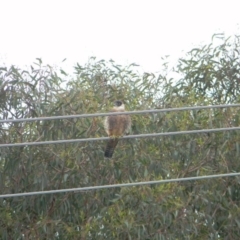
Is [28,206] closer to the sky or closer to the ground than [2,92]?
closer to the ground

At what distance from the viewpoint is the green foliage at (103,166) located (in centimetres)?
751

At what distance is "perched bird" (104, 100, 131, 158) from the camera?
22.4 ft

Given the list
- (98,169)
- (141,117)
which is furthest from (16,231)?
(141,117)

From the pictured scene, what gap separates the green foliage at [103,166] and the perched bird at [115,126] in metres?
0.50

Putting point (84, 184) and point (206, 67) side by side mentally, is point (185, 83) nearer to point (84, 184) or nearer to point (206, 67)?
point (206, 67)

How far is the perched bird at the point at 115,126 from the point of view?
22.4 feet

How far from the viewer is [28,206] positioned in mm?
7582

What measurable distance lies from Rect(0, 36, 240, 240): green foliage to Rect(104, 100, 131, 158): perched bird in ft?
1.63

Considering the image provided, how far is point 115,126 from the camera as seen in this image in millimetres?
6852

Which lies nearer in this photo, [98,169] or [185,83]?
[98,169]

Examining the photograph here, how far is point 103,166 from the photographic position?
25.0ft

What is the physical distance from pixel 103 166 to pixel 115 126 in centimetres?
Answer: 85

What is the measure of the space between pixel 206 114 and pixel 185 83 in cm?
36

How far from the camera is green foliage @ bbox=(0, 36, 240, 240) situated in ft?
24.6
